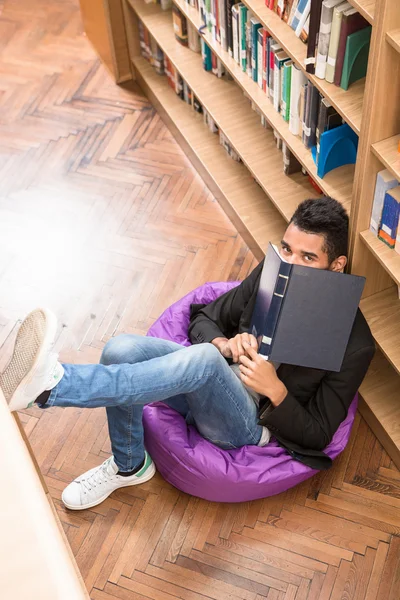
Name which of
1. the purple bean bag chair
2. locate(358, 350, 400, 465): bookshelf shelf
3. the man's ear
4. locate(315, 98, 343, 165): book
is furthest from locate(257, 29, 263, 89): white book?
the purple bean bag chair

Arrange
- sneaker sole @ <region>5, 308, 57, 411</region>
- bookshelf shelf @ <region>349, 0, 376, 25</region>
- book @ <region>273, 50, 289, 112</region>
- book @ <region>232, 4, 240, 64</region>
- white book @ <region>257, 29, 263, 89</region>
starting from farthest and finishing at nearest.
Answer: book @ <region>232, 4, 240, 64</region> < white book @ <region>257, 29, 263, 89</region> < book @ <region>273, 50, 289, 112</region> < bookshelf shelf @ <region>349, 0, 376, 25</region> < sneaker sole @ <region>5, 308, 57, 411</region>

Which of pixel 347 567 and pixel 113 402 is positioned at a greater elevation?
pixel 113 402

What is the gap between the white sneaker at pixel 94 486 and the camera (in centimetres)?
259

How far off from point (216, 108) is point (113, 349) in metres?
1.59

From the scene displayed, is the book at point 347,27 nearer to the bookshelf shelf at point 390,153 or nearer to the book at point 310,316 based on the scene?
the bookshelf shelf at point 390,153

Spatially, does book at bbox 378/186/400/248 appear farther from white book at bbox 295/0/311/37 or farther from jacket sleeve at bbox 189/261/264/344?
white book at bbox 295/0/311/37

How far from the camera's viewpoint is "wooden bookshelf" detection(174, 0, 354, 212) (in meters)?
2.62

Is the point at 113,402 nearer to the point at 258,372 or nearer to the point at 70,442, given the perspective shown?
the point at 258,372

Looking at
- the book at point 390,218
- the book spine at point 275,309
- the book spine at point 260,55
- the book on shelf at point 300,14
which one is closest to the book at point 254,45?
the book spine at point 260,55

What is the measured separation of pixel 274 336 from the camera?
2.31 m

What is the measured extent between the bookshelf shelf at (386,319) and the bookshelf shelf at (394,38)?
3.33 ft

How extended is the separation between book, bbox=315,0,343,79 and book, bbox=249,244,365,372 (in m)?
0.61

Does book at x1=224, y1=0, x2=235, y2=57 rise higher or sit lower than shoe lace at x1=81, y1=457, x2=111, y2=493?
higher

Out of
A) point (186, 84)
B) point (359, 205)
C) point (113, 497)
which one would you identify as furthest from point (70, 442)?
point (186, 84)
